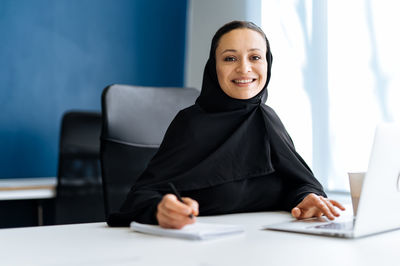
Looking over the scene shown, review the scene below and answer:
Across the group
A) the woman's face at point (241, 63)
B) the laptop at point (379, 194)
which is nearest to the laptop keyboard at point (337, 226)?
the laptop at point (379, 194)

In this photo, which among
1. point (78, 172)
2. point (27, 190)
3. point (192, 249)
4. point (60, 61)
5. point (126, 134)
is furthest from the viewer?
point (60, 61)

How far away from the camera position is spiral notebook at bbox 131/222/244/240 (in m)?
0.94

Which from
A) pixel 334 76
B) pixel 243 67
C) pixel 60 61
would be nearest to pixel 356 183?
pixel 243 67

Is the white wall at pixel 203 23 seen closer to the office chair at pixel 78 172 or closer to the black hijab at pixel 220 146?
the office chair at pixel 78 172

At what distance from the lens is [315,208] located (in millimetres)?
1215

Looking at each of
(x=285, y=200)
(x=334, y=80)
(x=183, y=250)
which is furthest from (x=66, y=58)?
(x=183, y=250)

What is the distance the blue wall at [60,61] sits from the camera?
278 cm

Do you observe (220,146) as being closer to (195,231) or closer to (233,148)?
(233,148)

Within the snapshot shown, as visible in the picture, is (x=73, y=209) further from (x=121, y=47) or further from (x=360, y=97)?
(x=360, y=97)

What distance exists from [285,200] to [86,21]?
2.05 meters

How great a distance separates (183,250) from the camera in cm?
86

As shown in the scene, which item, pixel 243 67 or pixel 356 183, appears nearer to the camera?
pixel 356 183

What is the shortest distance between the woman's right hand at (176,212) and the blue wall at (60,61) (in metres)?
2.01

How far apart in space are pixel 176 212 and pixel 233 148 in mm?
457
